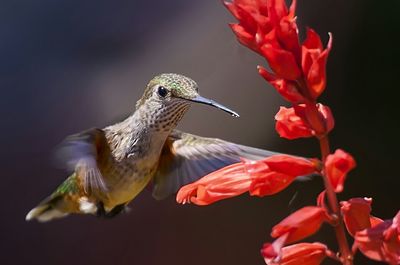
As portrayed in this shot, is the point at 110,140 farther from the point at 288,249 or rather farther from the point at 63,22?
the point at 63,22

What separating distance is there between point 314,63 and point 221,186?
0.96ft

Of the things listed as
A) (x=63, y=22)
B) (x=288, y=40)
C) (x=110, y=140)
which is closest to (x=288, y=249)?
(x=288, y=40)

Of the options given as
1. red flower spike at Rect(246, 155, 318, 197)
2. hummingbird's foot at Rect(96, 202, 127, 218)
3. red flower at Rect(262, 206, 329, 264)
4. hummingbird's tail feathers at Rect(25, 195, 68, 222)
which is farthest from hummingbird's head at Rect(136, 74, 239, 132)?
red flower at Rect(262, 206, 329, 264)

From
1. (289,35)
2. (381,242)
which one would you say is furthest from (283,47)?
(381,242)

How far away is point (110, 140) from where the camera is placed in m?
2.06

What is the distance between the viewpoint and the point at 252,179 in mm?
1199

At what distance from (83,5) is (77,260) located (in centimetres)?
132

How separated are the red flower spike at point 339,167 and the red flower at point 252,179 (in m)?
0.06

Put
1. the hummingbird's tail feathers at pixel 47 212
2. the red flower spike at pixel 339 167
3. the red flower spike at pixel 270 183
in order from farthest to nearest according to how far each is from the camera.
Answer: the hummingbird's tail feathers at pixel 47 212 < the red flower spike at pixel 270 183 < the red flower spike at pixel 339 167

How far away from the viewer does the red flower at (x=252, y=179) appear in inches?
44.8

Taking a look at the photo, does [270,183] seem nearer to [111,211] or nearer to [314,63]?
[314,63]

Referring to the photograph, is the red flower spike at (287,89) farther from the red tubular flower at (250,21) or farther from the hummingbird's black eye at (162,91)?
the hummingbird's black eye at (162,91)

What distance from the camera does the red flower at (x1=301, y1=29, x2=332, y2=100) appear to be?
1111 millimetres

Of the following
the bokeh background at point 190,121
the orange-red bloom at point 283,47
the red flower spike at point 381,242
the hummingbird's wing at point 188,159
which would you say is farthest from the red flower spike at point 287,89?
the bokeh background at point 190,121
